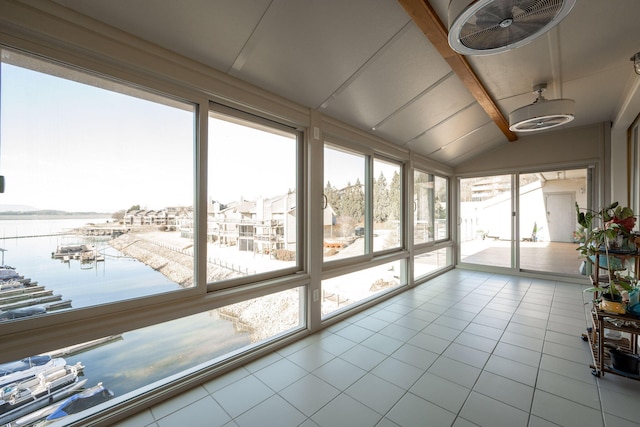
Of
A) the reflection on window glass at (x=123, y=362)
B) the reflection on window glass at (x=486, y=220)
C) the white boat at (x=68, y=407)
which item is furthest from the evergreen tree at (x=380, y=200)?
the white boat at (x=68, y=407)

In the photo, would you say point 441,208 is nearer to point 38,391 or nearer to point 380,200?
point 380,200

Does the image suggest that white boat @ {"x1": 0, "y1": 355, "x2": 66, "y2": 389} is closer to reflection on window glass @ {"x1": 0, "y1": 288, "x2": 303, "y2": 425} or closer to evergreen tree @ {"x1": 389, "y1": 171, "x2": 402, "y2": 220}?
reflection on window glass @ {"x1": 0, "y1": 288, "x2": 303, "y2": 425}

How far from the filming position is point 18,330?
1278 millimetres

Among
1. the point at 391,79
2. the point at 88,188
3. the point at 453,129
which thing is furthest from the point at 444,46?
the point at 88,188

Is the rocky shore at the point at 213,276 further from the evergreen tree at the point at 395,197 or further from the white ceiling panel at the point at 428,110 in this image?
the white ceiling panel at the point at 428,110

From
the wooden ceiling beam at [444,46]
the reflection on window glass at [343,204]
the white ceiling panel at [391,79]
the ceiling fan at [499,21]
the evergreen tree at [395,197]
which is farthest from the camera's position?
the evergreen tree at [395,197]

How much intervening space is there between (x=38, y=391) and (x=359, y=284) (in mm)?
2930

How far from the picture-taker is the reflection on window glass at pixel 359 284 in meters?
3.00

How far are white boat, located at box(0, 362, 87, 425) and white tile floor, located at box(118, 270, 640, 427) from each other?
401 mm

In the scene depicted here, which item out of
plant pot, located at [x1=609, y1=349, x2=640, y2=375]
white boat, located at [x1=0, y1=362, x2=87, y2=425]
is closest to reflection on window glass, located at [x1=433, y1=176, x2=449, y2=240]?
plant pot, located at [x1=609, y1=349, x2=640, y2=375]

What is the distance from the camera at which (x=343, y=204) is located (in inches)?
125

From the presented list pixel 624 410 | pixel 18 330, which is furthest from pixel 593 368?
pixel 18 330

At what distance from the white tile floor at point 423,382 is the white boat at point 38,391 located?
401 millimetres

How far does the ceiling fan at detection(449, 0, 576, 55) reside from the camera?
125 centimetres
